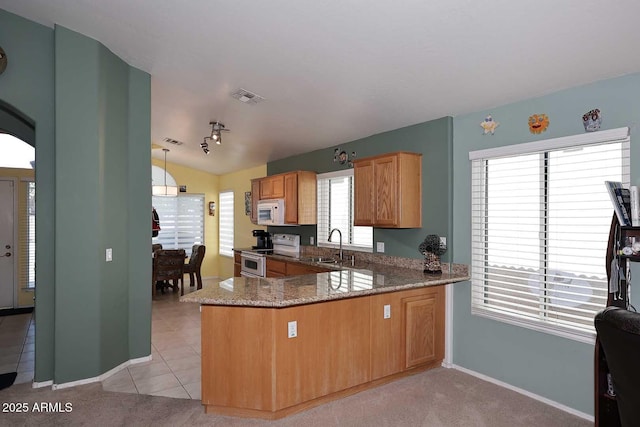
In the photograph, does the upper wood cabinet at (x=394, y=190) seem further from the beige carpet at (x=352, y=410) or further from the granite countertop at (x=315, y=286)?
the beige carpet at (x=352, y=410)

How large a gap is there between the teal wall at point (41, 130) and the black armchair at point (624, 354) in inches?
145

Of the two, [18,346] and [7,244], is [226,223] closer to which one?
[7,244]

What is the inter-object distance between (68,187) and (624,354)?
3.67 meters

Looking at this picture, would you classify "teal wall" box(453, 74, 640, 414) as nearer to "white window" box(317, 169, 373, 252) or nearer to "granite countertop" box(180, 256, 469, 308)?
"granite countertop" box(180, 256, 469, 308)

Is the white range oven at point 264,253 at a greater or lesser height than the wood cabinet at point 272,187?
lesser

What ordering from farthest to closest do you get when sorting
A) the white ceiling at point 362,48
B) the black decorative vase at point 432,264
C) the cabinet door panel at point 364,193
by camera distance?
the cabinet door panel at point 364,193
the black decorative vase at point 432,264
the white ceiling at point 362,48

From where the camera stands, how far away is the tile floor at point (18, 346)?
138 inches

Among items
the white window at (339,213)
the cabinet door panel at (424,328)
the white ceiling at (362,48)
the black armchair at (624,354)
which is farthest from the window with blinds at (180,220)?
the black armchair at (624,354)

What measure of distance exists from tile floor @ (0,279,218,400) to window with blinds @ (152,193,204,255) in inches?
121

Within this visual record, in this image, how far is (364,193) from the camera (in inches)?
169

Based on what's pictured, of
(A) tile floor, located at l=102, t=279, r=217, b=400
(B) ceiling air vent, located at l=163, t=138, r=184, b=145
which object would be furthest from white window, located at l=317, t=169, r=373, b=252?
(B) ceiling air vent, located at l=163, t=138, r=184, b=145

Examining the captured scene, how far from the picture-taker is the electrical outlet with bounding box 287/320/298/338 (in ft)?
8.86

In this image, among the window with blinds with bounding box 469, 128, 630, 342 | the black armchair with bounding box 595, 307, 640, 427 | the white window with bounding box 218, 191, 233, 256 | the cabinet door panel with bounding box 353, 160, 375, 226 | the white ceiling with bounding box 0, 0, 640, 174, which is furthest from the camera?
the white window with bounding box 218, 191, 233, 256

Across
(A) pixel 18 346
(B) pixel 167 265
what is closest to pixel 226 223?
(B) pixel 167 265
